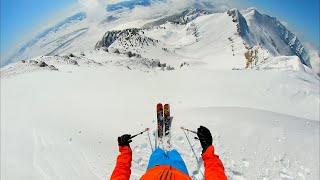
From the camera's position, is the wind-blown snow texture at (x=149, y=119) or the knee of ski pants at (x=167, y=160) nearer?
the knee of ski pants at (x=167, y=160)

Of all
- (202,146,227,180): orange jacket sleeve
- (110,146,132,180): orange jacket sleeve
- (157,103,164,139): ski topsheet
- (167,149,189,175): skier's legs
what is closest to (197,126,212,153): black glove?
(202,146,227,180): orange jacket sleeve

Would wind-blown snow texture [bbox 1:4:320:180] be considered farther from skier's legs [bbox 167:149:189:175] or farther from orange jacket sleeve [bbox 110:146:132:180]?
orange jacket sleeve [bbox 110:146:132:180]

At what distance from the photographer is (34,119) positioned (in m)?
12.2

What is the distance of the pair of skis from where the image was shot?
11.1 m

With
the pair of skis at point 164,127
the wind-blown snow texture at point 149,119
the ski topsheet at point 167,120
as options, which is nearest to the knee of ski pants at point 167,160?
the wind-blown snow texture at point 149,119

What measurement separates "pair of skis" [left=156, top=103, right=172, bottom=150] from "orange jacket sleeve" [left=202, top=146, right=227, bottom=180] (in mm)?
5255

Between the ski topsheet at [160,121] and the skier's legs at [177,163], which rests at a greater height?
the ski topsheet at [160,121]

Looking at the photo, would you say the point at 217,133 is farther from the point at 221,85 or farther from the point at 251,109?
the point at 221,85

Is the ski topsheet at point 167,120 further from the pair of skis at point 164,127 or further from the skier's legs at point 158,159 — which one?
the skier's legs at point 158,159

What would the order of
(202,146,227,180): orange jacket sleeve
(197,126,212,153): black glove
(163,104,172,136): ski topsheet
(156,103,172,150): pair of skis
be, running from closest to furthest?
(202,146,227,180): orange jacket sleeve, (197,126,212,153): black glove, (156,103,172,150): pair of skis, (163,104,172,136): ski topsheet

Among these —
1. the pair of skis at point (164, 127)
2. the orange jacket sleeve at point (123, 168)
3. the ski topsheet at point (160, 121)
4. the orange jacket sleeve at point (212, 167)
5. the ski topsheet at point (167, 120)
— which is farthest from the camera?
the ski topsheet at point (167, 120)

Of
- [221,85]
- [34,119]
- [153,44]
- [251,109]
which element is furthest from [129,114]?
[153,44]

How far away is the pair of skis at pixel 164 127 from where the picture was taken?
11.1 meters

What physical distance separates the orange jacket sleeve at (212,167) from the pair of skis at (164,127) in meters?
5.25
